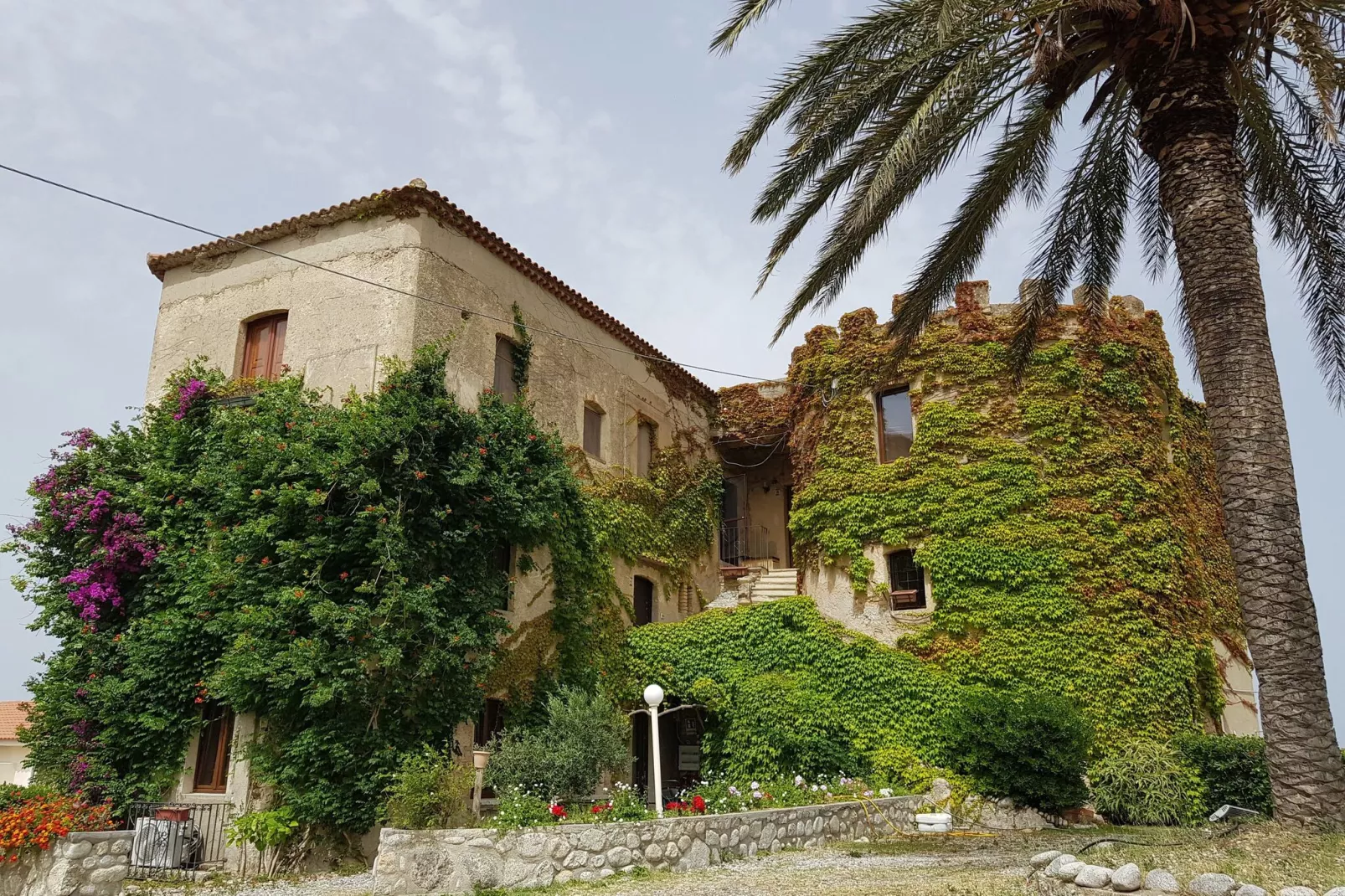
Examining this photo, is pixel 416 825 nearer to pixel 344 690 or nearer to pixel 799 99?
pixel 344 690

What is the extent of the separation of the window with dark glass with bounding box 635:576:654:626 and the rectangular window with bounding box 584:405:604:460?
267 centimetres

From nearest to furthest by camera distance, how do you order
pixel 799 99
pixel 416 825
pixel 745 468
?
pixel 416 825
pixel 799 99
pixel 745 468

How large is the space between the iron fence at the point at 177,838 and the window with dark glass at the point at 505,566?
4.73 metres

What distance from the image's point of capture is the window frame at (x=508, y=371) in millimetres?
16750

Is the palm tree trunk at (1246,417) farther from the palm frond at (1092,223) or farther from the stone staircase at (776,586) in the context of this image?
the stone staircase at (776,586)

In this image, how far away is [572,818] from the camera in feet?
35.0

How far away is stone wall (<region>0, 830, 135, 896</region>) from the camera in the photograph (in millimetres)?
9789

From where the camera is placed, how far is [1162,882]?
6.98 metres

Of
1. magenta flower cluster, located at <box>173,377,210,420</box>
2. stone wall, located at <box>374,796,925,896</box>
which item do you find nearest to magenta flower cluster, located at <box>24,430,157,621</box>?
magenta flower cluster, located at <box>173,377,210,420</box>

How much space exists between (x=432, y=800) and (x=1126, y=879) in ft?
22.2

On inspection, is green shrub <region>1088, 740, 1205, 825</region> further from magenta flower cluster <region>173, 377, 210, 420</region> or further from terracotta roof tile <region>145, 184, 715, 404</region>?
magenta flower cluster <region>173, 377, 210, 420</region>

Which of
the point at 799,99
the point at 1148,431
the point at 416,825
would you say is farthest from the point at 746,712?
the point at 799,99

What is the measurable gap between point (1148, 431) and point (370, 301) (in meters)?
13.8

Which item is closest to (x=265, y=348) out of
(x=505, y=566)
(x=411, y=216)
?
(x=411, y=216)
